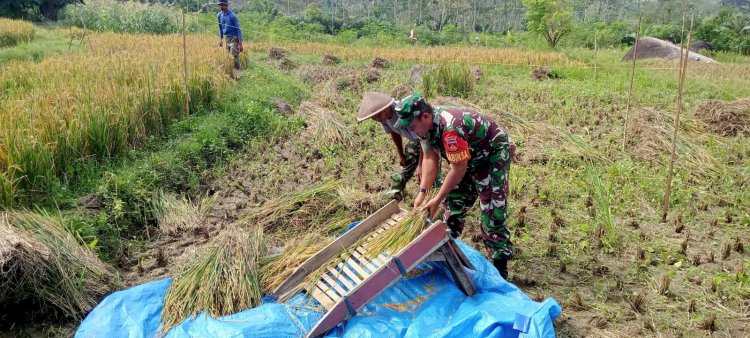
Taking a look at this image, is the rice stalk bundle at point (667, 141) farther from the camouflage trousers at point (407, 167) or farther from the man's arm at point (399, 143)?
the man's arm at point (399, 143)

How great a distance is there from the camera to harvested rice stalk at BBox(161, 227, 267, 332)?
292 cm

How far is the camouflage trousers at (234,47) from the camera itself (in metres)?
10.5

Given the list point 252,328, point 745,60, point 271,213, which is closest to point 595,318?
point 252,328

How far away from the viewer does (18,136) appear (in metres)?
4.17

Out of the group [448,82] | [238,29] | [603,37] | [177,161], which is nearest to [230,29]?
[238,29]

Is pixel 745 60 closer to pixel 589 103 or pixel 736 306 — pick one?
pixel 589 103

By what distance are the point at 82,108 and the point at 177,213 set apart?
4.82 feet

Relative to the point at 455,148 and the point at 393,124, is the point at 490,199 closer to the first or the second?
the point at 455,148

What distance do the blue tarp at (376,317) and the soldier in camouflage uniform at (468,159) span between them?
506 millimetres

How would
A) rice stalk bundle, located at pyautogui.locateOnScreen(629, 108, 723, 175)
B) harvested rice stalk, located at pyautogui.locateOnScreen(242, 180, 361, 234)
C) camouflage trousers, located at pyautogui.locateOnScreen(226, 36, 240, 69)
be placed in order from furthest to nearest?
camouflage trousers, located at pyautogui.locateOnScreen(226, 36, 240, 69) < rice stalk bundle, located at pyautogui.locateOnScreen(629, 108, 723, 175) < harvested rice stalk, located at pyautogui.locateOnScreen(242, 180, 361, 234)

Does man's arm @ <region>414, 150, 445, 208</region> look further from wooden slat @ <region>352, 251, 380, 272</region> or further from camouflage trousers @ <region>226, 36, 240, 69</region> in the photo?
camouflage trousers @ <region>226, 36, 240, 69</region>

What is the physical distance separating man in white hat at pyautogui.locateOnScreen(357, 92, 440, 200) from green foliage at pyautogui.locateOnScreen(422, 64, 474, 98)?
5070 millimetres

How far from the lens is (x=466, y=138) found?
316 centimetres

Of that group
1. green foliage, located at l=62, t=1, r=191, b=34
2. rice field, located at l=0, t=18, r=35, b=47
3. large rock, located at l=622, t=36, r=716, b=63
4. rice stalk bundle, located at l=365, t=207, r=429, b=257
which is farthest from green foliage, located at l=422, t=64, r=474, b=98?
green foliage, located at l=62, t=1, r=191, b=34
